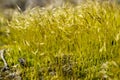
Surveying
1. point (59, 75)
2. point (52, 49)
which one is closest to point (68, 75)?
point (59, 75)

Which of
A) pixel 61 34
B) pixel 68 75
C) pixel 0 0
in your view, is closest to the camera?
pixel 68 75

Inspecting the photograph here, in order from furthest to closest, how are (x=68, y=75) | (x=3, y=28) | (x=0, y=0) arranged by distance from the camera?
(x=0, y=0)
(x=3, y=28)
(x=68, y=75)

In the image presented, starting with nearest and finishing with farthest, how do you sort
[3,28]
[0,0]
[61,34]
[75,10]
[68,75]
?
[68,75] → [61,34] → [75,10] → [3,28] → [0,0]

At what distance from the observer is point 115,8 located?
175 inches

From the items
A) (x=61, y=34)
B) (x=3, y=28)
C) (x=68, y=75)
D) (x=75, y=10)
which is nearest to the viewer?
(x=68, y=75)

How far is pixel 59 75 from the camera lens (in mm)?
4012

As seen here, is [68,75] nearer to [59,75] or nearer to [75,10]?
[59,75]

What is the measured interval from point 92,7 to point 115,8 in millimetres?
212

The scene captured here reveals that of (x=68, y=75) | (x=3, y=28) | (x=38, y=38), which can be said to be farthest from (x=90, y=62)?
(x=3, y=28)

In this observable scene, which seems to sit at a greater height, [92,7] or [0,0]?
[92,7]

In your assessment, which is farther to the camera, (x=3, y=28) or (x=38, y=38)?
(x=3, y=28)

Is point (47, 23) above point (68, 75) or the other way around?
above

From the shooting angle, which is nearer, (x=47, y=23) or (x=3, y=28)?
(x=47, y=23)

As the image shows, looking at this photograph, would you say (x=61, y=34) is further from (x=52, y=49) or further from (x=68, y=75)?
(x=68, y=75)
